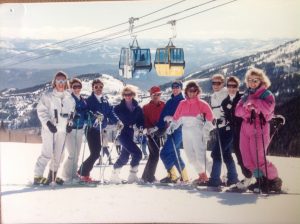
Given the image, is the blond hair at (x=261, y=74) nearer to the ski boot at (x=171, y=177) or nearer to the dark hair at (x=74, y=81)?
the ski boot at (x=171, y=177)

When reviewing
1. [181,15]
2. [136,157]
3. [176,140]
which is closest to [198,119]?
[176,140]

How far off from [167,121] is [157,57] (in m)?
0.40

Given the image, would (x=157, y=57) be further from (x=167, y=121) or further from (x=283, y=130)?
(x=283, y=130)

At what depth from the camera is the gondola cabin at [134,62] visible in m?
2.93

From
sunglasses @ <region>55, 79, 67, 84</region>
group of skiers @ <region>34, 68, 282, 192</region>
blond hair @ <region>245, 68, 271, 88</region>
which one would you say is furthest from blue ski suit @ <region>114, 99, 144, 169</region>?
blond hair @ <region>245, 68, 271, 88</region>

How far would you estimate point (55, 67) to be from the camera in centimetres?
300

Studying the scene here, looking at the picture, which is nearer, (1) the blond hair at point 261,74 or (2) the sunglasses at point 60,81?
(1) the blond hair at point 261,74

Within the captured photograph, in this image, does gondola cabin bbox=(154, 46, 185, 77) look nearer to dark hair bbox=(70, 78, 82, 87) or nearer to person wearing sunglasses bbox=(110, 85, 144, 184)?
person wearing sunglasses bbox=(110, 85, 144, 184)

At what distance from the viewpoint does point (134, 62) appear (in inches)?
116

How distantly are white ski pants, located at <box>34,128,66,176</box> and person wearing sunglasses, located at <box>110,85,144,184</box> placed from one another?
0.37m

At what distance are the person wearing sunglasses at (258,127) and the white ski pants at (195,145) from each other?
0.23 metres

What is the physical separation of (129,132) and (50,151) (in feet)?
1.69

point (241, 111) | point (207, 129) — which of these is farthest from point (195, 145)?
point (241, 111)

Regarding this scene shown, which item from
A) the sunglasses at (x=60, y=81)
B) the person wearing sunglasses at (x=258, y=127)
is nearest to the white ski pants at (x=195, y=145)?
the person wearing sunglasses at (x=258, y=127)
